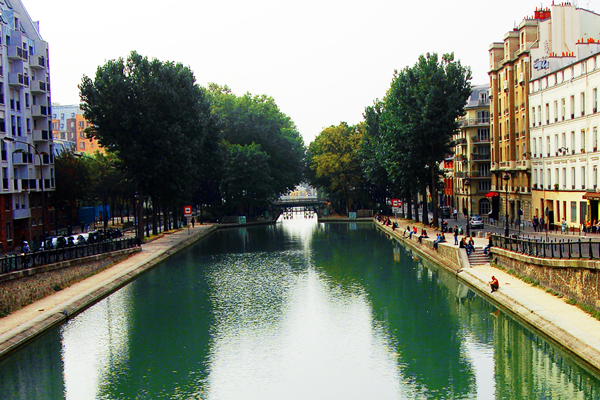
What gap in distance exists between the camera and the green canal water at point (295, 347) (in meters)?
23.7

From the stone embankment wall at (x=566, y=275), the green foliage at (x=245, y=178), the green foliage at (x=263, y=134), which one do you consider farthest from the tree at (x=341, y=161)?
the stone embankment wall at (x=566, y=275)

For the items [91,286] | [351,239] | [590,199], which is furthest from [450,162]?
[91,286]

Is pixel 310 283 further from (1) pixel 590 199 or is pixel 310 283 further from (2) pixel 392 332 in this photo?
(1) pixel 590 199

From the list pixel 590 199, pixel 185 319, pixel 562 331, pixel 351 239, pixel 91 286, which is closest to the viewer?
pixel 562 331

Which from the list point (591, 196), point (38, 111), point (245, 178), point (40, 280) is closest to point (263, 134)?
point (245, 178)

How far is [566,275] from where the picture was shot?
105 ft

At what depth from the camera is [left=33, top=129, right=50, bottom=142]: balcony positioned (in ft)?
225

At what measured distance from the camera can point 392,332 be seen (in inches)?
1244

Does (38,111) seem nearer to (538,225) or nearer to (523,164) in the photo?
(538,225)

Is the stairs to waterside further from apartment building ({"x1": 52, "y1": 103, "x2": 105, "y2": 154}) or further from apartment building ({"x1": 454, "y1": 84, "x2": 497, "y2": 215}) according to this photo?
apartment building ({"x1": 52, "y1": 103, "x2": 105, "y2": 154})

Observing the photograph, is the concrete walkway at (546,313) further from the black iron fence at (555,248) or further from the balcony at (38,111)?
the balcony at (38,111)

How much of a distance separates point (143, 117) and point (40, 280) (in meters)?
31.4

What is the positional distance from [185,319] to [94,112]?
37947 mm

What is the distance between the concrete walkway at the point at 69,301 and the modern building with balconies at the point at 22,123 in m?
10.3
